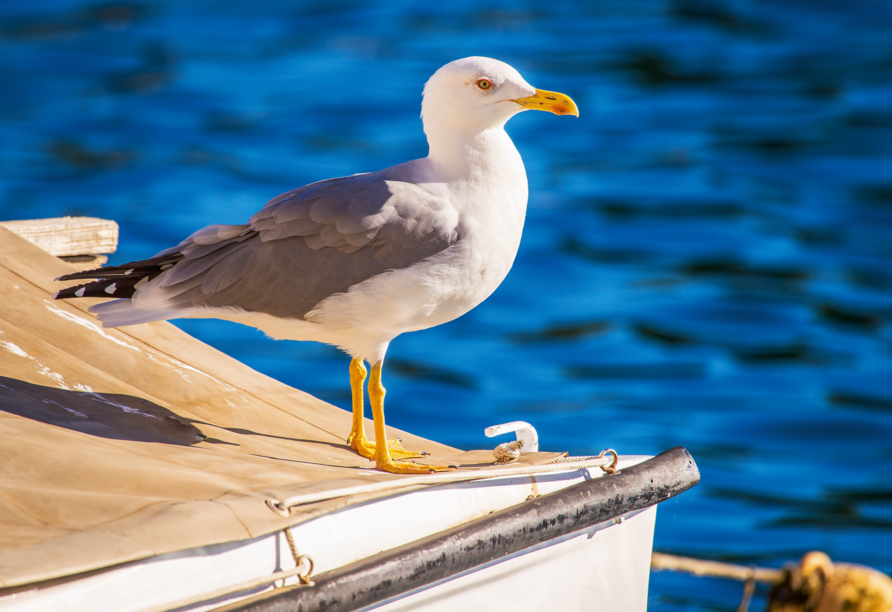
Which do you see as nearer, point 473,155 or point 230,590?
point 230,590

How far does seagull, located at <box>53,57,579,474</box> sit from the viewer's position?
3338 millimetres

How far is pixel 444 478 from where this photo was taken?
299cm

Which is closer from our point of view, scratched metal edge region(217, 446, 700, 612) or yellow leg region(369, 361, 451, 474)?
scratched metal edge region(217, 446, 700, 612)

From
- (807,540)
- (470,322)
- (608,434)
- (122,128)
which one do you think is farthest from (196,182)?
(807,540)

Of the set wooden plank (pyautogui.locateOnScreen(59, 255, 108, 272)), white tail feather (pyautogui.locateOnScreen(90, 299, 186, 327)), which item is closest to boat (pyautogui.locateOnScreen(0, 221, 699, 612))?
white tail feather (pyautogui.locateOnScreen(90, 299, 186, 327))

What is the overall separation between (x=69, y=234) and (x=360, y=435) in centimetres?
211

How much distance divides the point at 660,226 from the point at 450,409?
13.4ft

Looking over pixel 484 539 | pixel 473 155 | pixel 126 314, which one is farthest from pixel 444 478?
pixel 126 314

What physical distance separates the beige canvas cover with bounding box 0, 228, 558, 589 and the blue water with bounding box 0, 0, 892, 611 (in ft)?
9.96

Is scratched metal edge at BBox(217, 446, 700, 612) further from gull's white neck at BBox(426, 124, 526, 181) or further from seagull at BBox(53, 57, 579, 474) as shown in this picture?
gull's white neck at BBox(426, 124, 526, 181)

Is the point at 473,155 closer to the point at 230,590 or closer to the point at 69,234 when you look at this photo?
the point at 230,590

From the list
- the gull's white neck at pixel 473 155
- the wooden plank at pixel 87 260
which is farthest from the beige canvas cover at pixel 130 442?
the gull's white neck at pixel 473 155

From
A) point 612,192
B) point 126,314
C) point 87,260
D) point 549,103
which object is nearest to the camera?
point 126,314

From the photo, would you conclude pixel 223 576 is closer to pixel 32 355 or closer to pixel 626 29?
pixel 32 355
